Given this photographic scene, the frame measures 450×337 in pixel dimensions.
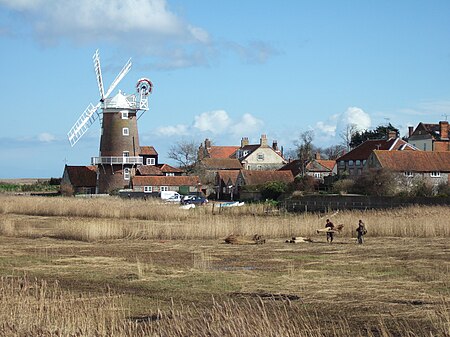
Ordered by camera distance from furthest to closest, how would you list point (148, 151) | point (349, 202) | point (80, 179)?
point (148, 151)
point (80, 179)
point (349, 202)

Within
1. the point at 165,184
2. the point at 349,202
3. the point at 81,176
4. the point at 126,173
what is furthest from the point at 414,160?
the point at 81,176

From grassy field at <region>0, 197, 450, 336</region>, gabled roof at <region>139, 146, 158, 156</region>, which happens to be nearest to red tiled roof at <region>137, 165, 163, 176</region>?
gabled roof at <region>139, 146, 158, 156</region>

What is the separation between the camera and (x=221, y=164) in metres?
111

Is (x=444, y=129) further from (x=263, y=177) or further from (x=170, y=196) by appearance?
(x=170, y=196)

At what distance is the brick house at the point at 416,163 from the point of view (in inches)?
2815

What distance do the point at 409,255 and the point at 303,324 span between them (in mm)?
14847

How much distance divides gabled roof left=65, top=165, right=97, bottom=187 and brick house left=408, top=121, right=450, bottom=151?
41949mm

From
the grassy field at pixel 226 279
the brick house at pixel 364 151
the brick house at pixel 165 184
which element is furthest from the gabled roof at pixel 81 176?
the grassy field at pixel 226 279

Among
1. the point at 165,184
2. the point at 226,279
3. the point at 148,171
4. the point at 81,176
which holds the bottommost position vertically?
the point at 226,279

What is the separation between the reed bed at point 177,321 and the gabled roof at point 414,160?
186 ft

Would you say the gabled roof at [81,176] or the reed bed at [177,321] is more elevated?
the gabled roof at [81,176]

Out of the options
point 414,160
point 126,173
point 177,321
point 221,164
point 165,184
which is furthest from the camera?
point 221,164

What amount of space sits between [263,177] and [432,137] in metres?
27.1

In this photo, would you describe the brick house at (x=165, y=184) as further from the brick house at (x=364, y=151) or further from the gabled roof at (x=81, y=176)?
the brick house at (x=364, y=151)
